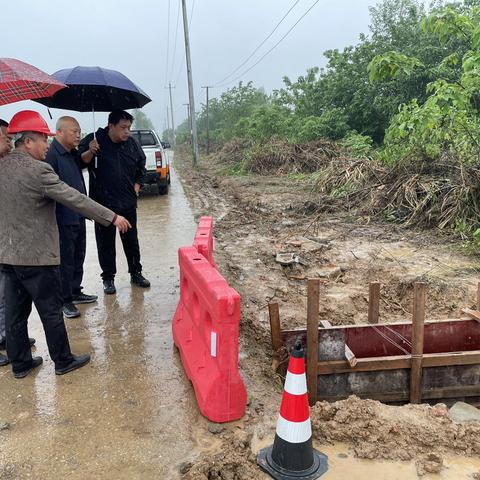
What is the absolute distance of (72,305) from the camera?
484 cm

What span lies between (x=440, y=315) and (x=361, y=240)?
2717 millimetres

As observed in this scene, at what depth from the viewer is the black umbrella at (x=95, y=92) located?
4590mm

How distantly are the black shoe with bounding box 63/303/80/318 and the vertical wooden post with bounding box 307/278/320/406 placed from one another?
8.16 ft

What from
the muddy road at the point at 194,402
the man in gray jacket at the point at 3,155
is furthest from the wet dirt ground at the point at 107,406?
the man in gray jacket at the point at 3,155

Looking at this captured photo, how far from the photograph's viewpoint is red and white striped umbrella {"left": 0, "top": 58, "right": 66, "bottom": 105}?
3.23m

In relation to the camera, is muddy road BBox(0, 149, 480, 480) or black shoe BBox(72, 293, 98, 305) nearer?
muddy road BBox(0, 149, 480, 480)

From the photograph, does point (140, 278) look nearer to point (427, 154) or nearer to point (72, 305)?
point (72, 305)

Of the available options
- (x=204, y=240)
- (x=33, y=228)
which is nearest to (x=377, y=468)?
(x=204, y=240)

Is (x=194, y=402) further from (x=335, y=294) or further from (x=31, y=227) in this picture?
(x=335, y=294)

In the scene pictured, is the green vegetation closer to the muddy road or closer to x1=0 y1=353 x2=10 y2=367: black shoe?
the muddy road

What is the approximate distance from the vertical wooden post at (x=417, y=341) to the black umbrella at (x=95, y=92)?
11.6ft

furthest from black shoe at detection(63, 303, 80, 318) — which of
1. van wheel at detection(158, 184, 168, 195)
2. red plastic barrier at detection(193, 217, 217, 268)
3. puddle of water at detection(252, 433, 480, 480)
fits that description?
van wheel at detection(158, 184, 168, 195)

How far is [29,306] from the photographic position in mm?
3578

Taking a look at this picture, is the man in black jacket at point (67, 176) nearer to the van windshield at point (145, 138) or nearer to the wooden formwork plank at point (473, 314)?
the wooden formwork plank at point (473, 314)
